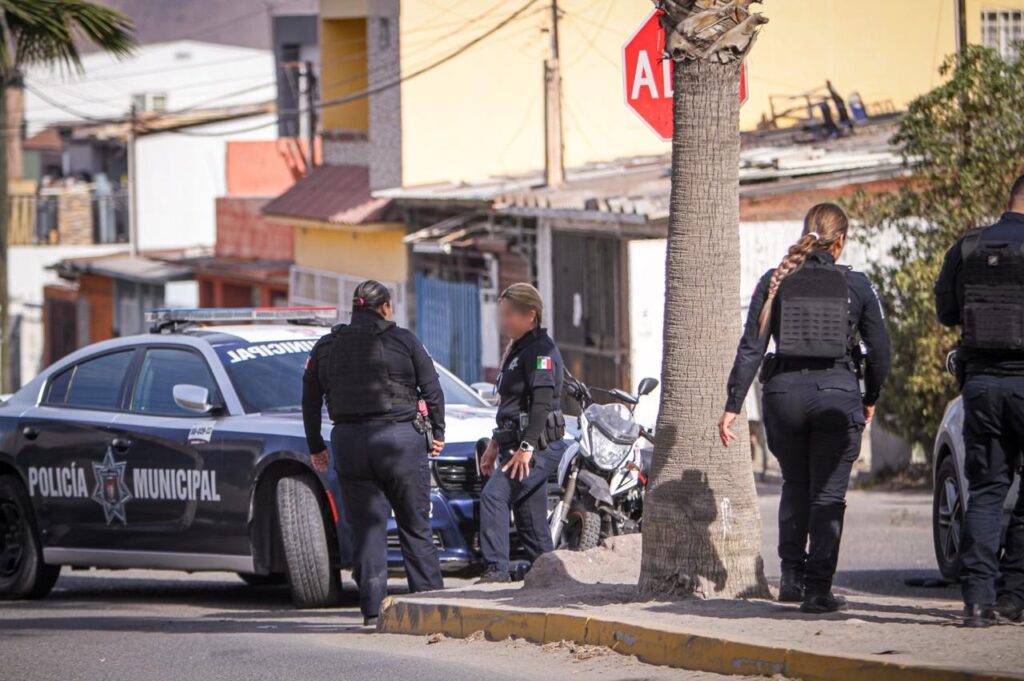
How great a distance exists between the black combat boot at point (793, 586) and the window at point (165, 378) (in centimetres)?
428

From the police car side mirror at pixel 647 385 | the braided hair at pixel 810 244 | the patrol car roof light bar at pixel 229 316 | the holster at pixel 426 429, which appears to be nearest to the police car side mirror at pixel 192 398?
the patrol car roof light bar at pixel 229 316

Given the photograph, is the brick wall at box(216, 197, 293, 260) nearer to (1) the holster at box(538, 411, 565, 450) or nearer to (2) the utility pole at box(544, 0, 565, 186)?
(2) the utility pole at box(544, 0, 565, 186)

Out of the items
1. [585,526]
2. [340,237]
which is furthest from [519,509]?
[340,237]

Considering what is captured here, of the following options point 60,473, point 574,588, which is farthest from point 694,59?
point 60,473

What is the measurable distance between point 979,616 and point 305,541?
13.7ft

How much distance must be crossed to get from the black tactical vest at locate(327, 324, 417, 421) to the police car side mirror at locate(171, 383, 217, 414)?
74.0 inches

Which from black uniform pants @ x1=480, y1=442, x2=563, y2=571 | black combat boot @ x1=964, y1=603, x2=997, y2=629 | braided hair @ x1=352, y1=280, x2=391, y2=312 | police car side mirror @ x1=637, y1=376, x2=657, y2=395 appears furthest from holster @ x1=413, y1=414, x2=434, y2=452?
black combat boot @ x1=964, y1=603, x2=997, y2=629

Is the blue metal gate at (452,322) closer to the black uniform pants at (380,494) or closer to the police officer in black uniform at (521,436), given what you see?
the police officer in black uniform at (521,436)

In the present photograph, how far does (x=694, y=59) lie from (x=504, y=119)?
1940 cm

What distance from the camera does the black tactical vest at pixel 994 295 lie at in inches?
257

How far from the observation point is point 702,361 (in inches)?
298

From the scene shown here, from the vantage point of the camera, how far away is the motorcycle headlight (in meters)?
9.73

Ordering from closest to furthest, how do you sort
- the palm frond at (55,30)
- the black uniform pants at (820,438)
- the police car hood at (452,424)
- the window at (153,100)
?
the black uniform pants at (820,438) < the police car hood at (452,424) < the palm frond at (55,30) < the window at (153,100)

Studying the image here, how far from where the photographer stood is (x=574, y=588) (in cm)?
812
